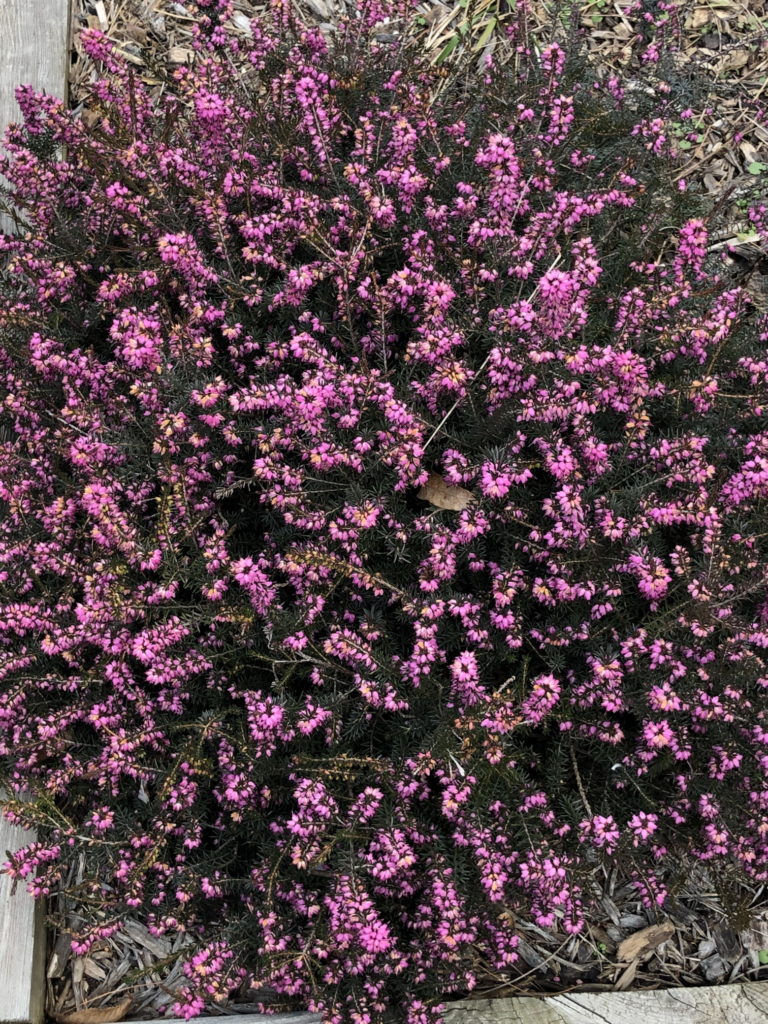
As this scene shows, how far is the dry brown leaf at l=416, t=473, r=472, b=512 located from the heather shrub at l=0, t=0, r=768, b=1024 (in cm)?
3

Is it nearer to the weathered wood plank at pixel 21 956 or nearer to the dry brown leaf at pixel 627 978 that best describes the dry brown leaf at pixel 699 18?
the dry brown leaf at pixel 627 978

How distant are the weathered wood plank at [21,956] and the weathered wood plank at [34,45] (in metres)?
4.30

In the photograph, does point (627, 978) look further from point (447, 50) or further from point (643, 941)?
point (447, 50)

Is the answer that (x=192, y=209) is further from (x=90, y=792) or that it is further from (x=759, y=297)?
(x=759, y=297)

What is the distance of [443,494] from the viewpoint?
3.41 meters

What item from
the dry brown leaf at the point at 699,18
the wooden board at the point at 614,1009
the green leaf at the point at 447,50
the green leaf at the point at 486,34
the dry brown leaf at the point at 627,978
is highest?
the dry brown leaf at the point at 699,18

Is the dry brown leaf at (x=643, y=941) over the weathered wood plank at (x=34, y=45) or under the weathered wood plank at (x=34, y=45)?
under

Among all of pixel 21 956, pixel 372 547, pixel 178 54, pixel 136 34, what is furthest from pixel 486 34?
pixel 21 956

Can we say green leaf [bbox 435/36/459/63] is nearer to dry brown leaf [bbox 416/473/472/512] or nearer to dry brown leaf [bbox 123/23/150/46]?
dry brown leaf [bbox 123/23/150/46]

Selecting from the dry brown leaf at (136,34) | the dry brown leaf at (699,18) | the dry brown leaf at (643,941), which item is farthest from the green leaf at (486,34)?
the dry brown leaf at (643,941)

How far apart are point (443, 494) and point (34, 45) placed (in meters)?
3.93

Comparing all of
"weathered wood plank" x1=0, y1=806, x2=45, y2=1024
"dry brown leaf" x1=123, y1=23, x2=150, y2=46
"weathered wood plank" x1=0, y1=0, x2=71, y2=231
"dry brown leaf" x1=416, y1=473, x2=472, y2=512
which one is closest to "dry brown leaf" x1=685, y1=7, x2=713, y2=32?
"dry brown leaf" x1=123, y1=23, x2=150, y2=46

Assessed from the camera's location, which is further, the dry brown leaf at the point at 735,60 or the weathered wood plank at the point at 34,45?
the dry brown leaf at the point at 735,60

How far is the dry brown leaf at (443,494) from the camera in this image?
333 centimetres
